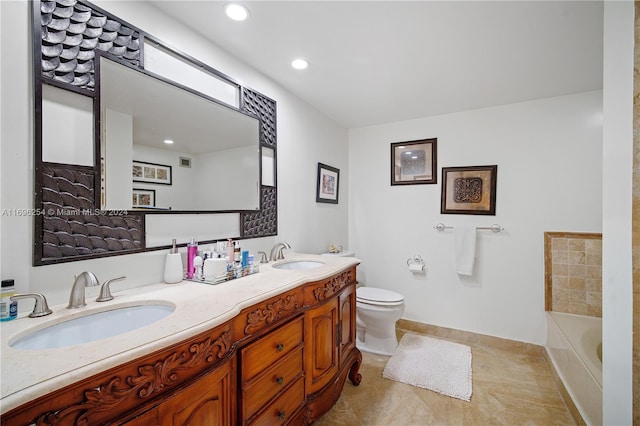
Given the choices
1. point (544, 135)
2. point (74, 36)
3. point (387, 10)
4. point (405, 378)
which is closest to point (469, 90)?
point (544, 135)

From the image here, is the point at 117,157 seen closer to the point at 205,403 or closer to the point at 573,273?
the point at 205,403

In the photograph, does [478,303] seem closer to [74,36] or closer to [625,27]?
[625,27]

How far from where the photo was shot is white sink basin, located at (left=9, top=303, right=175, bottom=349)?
90cm

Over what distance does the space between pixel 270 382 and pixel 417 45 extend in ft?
6.76

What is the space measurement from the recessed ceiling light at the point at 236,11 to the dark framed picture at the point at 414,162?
83.8 inches

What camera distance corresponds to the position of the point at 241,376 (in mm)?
1111

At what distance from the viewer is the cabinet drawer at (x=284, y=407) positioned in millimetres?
1227

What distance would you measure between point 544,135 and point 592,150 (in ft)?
1.19

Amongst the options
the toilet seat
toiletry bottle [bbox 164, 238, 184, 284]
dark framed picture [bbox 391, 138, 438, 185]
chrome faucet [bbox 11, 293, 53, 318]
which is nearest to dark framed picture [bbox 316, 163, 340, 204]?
dark framed picture [bbox 391, 138, 438, 185]

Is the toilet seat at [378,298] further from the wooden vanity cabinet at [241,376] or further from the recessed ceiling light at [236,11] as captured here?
the recessed ceiling light at [236,11]

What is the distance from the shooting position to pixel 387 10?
144cm

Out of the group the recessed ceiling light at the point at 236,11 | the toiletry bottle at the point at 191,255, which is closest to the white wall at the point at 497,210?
the recessed ceiling light at the point at 236,11

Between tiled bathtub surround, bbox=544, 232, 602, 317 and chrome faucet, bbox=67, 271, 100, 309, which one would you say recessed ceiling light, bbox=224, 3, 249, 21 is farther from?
tiled bathtub surround, bbox=544, 232, 602, 317

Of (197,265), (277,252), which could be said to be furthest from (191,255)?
(277,252)
